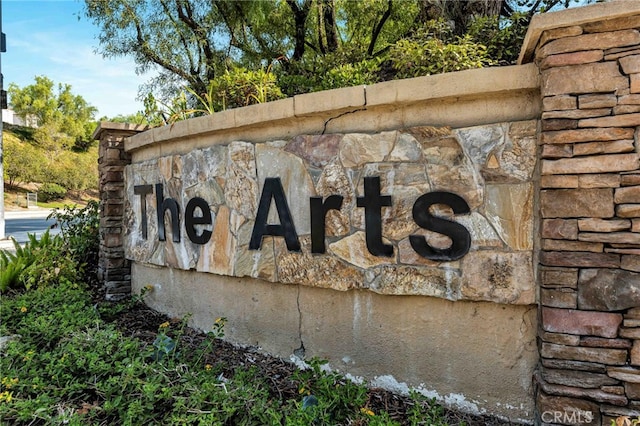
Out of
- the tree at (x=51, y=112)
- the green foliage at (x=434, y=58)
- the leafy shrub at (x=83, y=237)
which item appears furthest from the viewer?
the tree at (x=51, y=112)

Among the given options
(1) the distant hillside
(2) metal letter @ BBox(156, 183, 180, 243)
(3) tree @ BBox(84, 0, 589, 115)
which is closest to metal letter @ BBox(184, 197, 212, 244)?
(2) metal letter @ BBox(156, 183, 180, 243)

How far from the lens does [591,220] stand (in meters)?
2.04

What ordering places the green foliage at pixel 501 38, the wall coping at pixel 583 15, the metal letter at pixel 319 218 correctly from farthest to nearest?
the green foliage at pixel 501 38
the metal letter at pixel 319 218
the wall coping at pixel 583 15

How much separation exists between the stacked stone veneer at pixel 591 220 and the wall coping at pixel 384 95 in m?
0.23

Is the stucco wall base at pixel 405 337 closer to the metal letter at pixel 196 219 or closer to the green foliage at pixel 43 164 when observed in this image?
the metal letter at pixel 196 219

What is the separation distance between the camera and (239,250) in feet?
10.8

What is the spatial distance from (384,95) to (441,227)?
0.89m

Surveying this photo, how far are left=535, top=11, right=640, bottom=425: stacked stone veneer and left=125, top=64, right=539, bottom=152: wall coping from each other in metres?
0.23

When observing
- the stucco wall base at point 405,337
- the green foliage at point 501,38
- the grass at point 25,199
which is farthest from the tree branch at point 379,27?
the grass at point 25,199

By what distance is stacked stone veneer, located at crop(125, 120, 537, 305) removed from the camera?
2336 millimetres

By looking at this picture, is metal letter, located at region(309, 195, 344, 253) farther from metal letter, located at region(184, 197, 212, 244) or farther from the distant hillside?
the distant hillside

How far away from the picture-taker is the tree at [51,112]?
34.9 metres

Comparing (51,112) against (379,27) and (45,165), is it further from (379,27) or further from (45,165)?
(379,27)

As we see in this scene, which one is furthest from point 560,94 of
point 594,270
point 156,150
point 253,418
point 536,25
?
point 156,150
